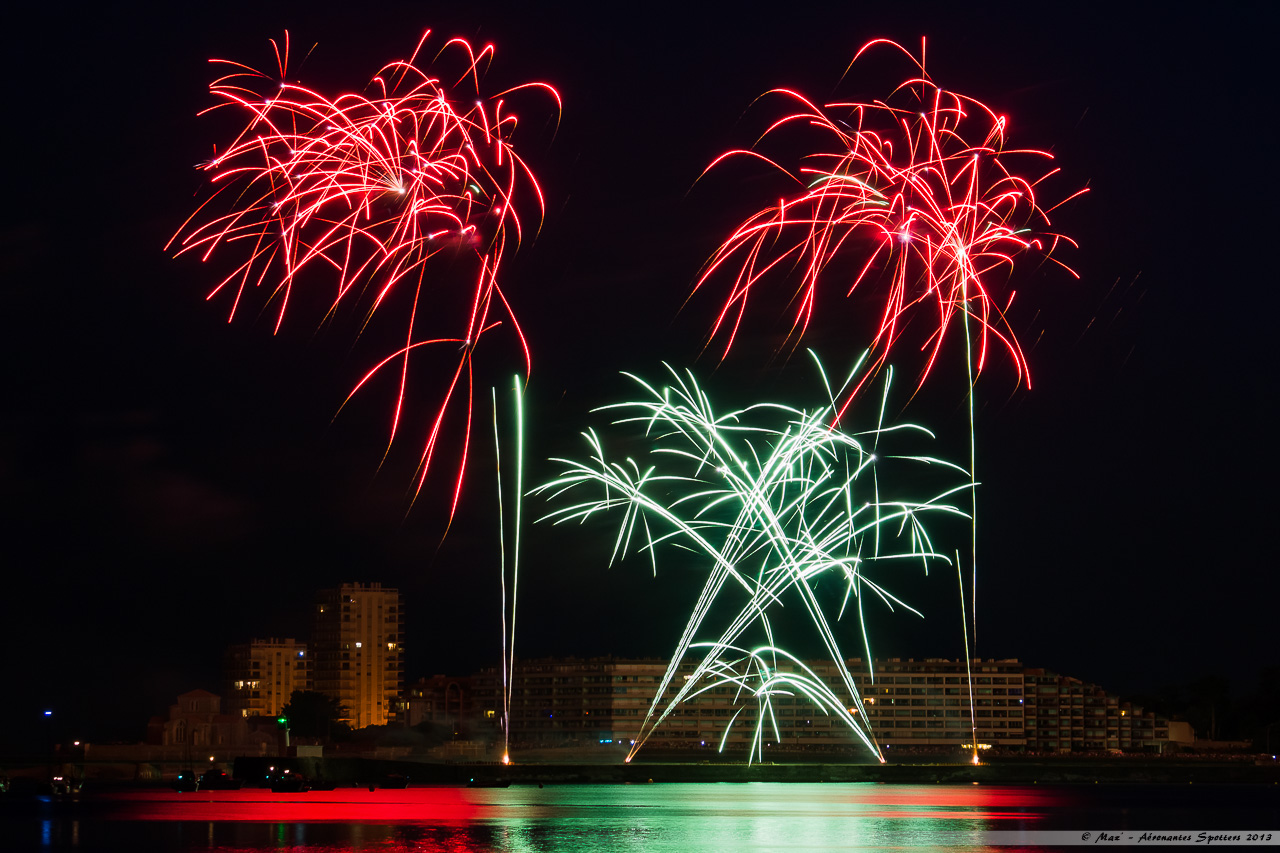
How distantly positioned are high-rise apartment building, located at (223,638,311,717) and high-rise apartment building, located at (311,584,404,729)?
446 centimetres

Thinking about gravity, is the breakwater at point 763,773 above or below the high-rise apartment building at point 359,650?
below

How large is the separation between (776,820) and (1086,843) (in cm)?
1311

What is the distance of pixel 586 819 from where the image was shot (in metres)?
51.0

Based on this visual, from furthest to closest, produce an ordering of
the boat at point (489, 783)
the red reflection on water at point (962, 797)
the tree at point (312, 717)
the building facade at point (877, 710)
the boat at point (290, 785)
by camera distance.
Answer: the building facade at point (877, 710)
the tree at point (312, 717)
the boat at point (489, 783)
the boat at point (290, 785)
the red reflection on water at point (962, 797)

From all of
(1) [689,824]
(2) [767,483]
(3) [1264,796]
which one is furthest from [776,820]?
(3) [1264,796]

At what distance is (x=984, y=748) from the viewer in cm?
16062

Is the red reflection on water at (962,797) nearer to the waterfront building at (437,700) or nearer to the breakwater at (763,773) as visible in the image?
the breakwater at (763,773)

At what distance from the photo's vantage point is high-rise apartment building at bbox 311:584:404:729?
178 meters

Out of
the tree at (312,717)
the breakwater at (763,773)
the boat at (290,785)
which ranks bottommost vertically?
the breakwater at (763,773)

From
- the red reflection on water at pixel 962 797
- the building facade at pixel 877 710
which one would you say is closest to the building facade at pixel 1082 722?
the building facade at pixel 877 710

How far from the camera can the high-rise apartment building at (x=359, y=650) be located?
583ft

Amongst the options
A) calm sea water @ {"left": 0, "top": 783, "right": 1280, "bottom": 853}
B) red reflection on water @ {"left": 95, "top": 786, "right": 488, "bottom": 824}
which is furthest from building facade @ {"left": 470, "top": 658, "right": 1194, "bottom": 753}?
red reflection on water @ {"left": 95, "top": 786, "right": 488, "bottom": 824}

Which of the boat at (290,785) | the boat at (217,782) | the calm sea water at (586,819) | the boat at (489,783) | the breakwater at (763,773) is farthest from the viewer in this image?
the breakwater at (763,773)

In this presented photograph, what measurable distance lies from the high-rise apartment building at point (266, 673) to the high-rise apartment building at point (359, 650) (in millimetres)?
4460
